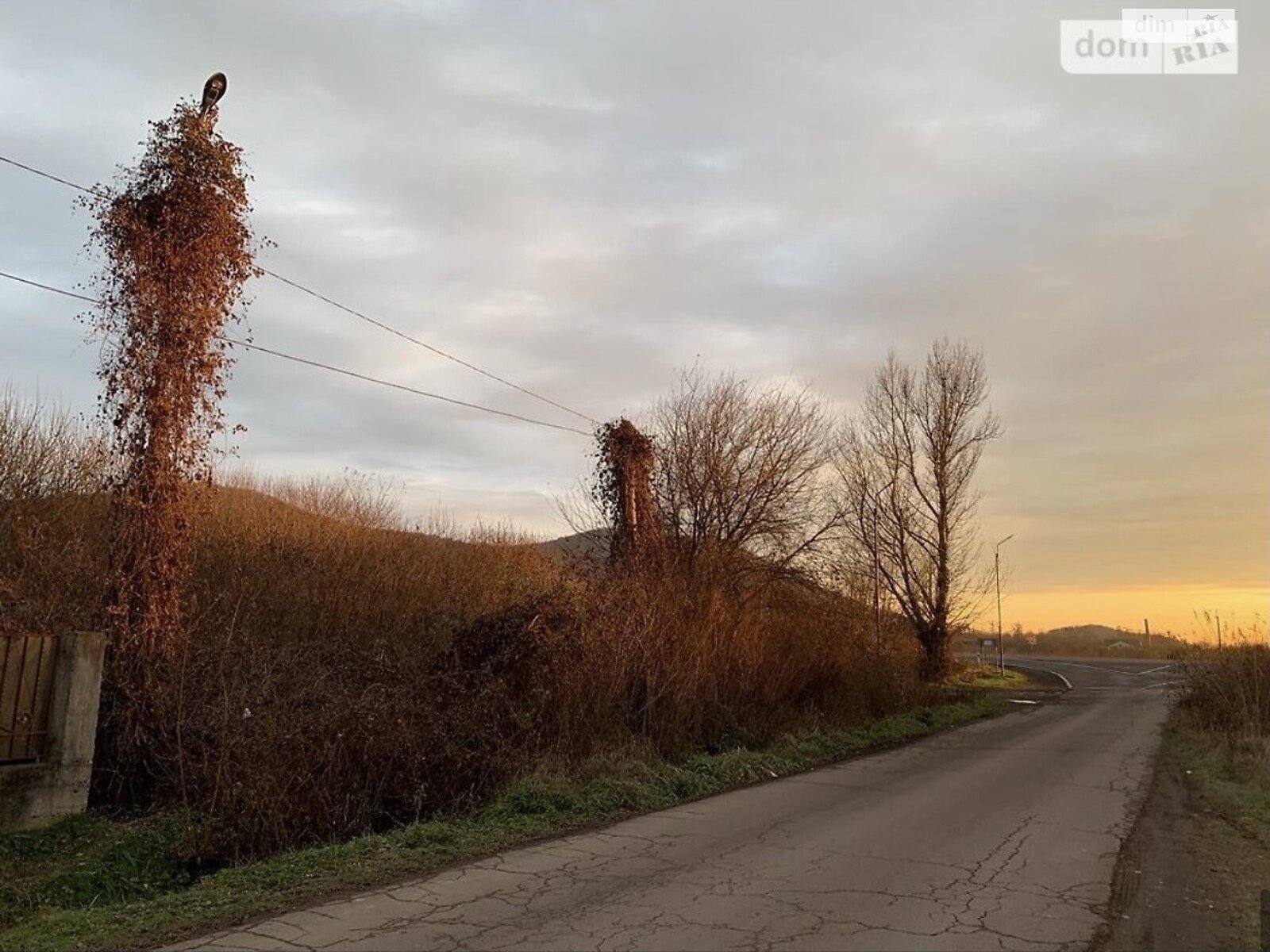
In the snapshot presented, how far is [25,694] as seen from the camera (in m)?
10.1

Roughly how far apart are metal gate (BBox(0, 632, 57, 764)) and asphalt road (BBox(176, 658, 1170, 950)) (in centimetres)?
552

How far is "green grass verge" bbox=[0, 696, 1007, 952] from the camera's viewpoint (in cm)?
671

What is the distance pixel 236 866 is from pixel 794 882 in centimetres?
534

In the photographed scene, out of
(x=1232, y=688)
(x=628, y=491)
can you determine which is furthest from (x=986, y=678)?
(x=628, y=491)

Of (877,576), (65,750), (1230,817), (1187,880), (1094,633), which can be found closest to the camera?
(1187,880)

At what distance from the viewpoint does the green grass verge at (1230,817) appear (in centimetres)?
741

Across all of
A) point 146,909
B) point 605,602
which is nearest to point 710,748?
point 605,602

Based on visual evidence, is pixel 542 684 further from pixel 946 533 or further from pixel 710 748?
pixel 946 533

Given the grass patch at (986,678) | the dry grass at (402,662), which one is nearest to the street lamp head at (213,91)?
the dry grass at (402,662)

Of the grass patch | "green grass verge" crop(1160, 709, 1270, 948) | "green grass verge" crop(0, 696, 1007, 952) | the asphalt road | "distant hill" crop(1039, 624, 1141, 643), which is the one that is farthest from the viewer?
"distant hill" crop(1039, 624, 1141, 643)

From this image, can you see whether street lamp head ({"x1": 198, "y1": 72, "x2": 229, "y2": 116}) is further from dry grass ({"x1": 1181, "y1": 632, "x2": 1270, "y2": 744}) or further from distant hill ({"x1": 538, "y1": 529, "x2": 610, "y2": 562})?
dry grass ({"x1": 1181, "y1": 632, "x2": 1270, "y2": 744})

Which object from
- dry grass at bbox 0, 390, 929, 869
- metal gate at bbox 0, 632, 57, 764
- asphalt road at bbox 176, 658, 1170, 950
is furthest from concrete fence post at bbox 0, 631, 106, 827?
asphalt road at bbox 176, 658, 1170, 950

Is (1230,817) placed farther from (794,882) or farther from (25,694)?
(25,694)

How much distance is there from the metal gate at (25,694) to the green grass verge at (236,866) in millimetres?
949
